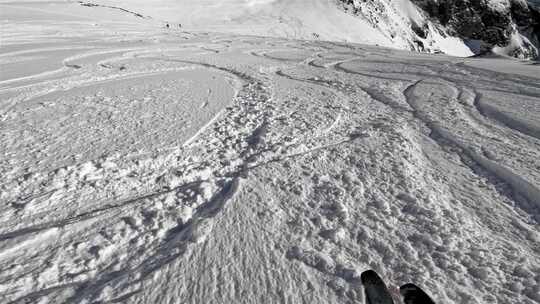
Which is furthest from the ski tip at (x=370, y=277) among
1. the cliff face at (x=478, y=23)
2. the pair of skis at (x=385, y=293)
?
the cliff face at (x=478, y=23)

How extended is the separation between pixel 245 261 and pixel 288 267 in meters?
0.23

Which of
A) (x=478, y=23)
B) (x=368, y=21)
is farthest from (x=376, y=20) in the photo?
(x=478, y=23)

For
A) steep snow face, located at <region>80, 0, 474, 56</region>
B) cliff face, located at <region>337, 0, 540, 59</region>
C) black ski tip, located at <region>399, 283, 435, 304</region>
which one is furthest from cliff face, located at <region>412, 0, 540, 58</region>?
black ski tip, located at <region>399, 283, 435, 304</region>

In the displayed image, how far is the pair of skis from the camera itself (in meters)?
1.41

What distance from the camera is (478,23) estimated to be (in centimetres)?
6406

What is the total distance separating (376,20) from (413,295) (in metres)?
39.5

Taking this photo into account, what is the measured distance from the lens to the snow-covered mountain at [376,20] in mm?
22375

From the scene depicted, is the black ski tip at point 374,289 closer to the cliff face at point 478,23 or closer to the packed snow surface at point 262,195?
the packed snow surface at point 262,195

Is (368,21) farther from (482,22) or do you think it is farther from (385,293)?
(482,22)

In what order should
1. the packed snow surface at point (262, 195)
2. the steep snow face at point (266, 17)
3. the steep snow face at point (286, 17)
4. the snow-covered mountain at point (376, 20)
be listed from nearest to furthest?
the packed snow surface at point (262, 195) < the steep snow face at point (266, 17) < the steep snow face at point (286, 17) < the snow-covered mountain at point (376, 20)

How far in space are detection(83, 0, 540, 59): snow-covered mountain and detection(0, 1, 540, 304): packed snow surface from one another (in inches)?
601

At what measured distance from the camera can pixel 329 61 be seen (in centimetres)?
877

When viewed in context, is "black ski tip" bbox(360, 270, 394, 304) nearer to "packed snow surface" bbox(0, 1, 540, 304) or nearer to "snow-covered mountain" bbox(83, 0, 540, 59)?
"packed snow surface" bbox(0, 1, 540, 304)

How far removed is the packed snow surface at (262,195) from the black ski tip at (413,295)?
0.20ft
